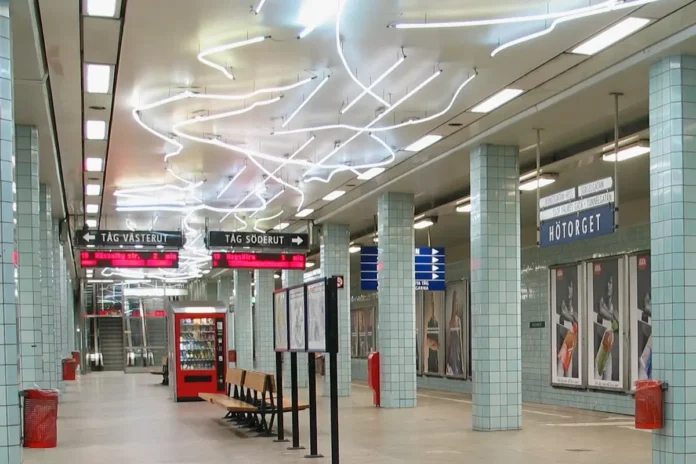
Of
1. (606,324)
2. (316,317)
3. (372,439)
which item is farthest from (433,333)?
(316,317)

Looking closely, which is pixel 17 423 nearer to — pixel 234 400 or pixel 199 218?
pixel 234 400

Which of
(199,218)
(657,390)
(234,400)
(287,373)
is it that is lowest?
(287,373)

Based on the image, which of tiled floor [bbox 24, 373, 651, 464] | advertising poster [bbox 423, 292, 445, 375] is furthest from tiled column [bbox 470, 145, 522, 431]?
advertising poster [bbox 423, 292, 445, 375]

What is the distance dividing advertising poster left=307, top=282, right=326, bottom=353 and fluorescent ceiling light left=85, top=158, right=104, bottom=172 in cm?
553

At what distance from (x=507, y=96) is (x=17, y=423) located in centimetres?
656

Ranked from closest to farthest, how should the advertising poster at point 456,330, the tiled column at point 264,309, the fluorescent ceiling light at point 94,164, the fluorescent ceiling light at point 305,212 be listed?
the fluorescent ceiling light at point 94,164
the fluorescent ceiling light at point 305,212
the advertising poster at point 456,330
the tiled column at point 264,309

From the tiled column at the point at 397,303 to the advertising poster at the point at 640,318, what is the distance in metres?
3.96

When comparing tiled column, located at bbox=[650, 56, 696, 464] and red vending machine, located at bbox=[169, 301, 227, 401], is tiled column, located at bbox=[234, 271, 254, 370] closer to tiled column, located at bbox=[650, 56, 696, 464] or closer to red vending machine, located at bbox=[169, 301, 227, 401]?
red vending machine, located at bbox=[169, 301, 227, 401]

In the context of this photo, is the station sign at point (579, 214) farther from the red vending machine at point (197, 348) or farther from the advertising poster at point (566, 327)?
the red vending machine at point (197, 348)

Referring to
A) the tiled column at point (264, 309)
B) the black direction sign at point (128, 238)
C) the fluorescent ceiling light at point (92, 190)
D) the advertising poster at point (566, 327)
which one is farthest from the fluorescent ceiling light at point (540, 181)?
the tiled column at point (264, 309)

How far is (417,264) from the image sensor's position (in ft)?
57.1

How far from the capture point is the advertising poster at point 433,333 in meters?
22.4

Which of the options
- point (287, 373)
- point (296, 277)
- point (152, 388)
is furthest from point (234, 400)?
point (287, 373)

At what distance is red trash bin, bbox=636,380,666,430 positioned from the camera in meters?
8.05
